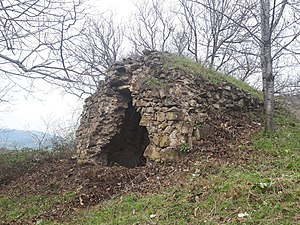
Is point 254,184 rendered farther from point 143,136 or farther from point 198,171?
point 143,136

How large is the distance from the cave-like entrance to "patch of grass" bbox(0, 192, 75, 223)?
270cm

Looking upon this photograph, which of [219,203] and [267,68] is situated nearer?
[219,203]

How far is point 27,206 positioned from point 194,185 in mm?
3452

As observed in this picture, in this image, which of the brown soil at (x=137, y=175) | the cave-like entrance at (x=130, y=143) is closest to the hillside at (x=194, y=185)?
the brown soil at (x=137, y=175)

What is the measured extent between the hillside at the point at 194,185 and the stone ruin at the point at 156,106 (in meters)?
0.15

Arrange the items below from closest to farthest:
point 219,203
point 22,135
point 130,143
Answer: point 219,203
point 130,143
point 22,135

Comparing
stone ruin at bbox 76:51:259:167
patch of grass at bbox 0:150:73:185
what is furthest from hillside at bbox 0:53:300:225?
patch of grass at bbox 0:150:73:185

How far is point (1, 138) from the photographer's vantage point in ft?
50.1

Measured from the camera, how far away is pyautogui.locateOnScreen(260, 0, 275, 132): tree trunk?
20.6 feet

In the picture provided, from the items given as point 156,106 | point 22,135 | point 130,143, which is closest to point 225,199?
point 156,106

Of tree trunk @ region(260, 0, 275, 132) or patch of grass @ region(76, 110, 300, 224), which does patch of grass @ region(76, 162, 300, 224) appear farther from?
tree trunk @ region(260, 0, 275, 132)

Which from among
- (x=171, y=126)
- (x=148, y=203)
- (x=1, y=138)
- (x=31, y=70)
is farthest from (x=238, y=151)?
(x=1, y=138)

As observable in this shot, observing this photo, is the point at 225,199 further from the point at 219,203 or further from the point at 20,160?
the point at 20,160

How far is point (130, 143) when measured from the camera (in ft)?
30.5
